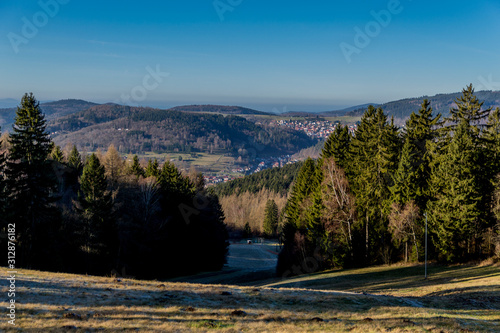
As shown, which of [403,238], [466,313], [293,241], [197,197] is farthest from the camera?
[197,197]

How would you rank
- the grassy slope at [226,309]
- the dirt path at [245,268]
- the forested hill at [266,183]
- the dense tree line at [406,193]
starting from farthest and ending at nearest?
the forested hill at [266,183] → the dirt path at [245,268] → the dense tree line at [406,193] → the grassy slope at [226,309]

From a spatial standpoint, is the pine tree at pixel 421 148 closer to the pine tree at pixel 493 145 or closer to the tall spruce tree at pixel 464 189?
the tall spruce tree at pixel 464 189

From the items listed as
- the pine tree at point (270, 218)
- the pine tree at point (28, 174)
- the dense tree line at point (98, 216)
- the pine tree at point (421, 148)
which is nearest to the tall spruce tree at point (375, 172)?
the pine tree at point (421, 148)

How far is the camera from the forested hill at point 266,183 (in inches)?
5546

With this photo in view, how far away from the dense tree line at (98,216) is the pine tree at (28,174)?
0.07m

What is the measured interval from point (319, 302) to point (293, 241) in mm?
30384

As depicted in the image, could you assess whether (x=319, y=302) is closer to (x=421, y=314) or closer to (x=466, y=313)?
(x=421, y=314)

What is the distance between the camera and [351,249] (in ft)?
127

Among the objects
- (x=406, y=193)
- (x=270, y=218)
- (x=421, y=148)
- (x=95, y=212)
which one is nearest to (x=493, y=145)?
(x=421, y=148)

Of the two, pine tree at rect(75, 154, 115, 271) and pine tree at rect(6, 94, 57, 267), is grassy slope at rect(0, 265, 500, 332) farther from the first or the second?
pine tree at rect(75, 154, 115, 271)

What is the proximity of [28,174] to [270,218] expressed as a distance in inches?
3016

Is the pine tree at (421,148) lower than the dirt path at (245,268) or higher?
higher

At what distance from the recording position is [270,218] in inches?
3981

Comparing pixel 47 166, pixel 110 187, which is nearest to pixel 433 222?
pixel 47 166
